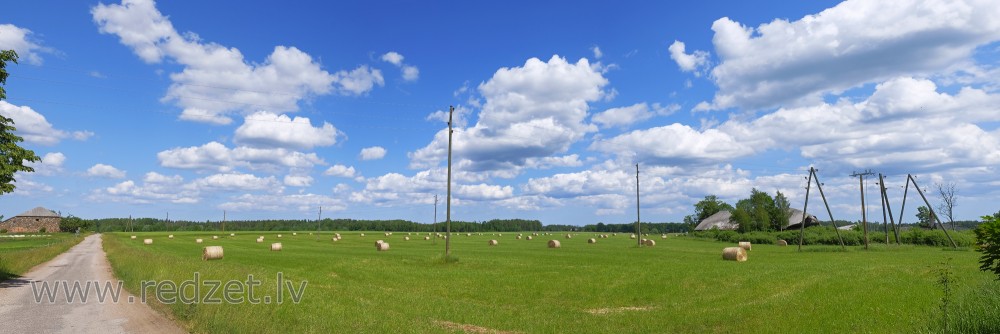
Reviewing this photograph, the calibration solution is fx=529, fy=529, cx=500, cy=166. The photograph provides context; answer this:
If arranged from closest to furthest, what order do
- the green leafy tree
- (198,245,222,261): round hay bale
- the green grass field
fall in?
the green leafy tree, the green grass field, (198,245,222,261): round hay bale

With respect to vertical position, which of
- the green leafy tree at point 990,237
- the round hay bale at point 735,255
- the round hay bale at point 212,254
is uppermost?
the green leafy tree at point 990,237

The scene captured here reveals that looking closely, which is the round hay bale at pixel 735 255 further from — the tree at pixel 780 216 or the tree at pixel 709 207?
the tree at pixel 709 207

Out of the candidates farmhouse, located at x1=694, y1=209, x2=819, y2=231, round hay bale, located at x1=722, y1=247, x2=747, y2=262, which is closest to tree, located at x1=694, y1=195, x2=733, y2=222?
farmhouse, located at x1=694, y1=209, x2=819, y2=231

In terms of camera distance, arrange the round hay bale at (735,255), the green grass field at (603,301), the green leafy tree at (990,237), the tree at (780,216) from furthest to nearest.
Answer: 1. the tree at (780,216)
2. the round hay bale at (735,255)
3. the green grass field at (603,301)
4. the green leafy tree at (990,237)

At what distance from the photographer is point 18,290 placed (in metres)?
23.0

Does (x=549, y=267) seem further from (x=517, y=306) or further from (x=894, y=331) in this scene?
(x=894, y=331)

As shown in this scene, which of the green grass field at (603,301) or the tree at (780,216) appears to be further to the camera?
the tree at (780,216)

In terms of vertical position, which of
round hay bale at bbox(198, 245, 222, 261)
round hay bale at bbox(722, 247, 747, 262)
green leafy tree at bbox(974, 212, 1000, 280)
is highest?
green leafy tree at bbox(974, 212, 1000, 280)

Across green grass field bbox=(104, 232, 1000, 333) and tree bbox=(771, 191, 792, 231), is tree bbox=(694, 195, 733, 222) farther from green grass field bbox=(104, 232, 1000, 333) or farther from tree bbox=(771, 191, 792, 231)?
green grass field bbox=(104, 232, 1000, 333)

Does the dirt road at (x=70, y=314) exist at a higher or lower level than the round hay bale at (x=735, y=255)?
lower

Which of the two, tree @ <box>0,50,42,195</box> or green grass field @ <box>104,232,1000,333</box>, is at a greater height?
tree @ <box>0,50,42,195</box>

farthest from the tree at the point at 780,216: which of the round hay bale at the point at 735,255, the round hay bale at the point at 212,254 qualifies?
the round hay bale at the point at 212,254

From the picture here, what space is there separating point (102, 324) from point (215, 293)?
15.7 feet

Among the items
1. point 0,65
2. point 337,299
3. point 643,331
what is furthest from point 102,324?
point 643,331
